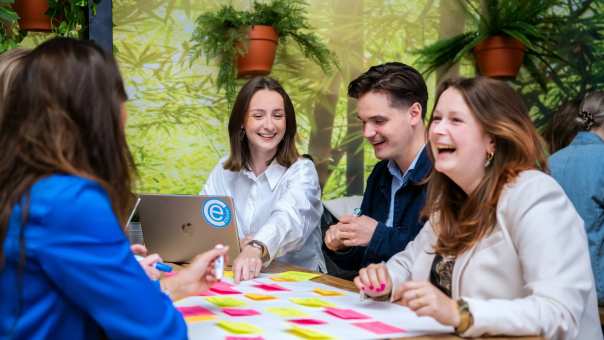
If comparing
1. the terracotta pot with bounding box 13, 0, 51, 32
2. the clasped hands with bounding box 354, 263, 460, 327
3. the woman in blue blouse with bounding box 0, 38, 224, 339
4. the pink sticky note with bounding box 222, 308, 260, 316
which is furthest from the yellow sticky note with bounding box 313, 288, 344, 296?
the terracotta pot with bounding box 13, 0, 51, 32

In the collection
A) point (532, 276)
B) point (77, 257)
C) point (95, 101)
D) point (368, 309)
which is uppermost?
point (95, 101)

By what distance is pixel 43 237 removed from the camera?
113cm

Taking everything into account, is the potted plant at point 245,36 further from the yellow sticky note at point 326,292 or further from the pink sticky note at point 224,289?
the yellow sticky note at point 326,292

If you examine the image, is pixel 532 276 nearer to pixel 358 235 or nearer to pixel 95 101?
pixel 358 235

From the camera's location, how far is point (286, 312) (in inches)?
69.8

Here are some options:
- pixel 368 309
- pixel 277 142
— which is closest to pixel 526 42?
pixel 277 142

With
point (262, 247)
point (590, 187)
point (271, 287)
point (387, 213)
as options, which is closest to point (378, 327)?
point (271, 287)

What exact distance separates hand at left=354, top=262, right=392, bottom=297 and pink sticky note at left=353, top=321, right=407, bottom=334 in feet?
0.70

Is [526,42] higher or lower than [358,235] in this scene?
higher

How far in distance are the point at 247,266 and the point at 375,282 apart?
2.03 ft

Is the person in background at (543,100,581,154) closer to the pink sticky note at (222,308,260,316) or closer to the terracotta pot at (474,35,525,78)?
the terracotta pot at (474,35,525,78)

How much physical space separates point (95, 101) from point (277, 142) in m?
1.96

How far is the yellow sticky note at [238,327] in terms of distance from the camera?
1.56 m

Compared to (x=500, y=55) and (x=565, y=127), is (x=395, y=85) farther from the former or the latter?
(x=500, y=55)
